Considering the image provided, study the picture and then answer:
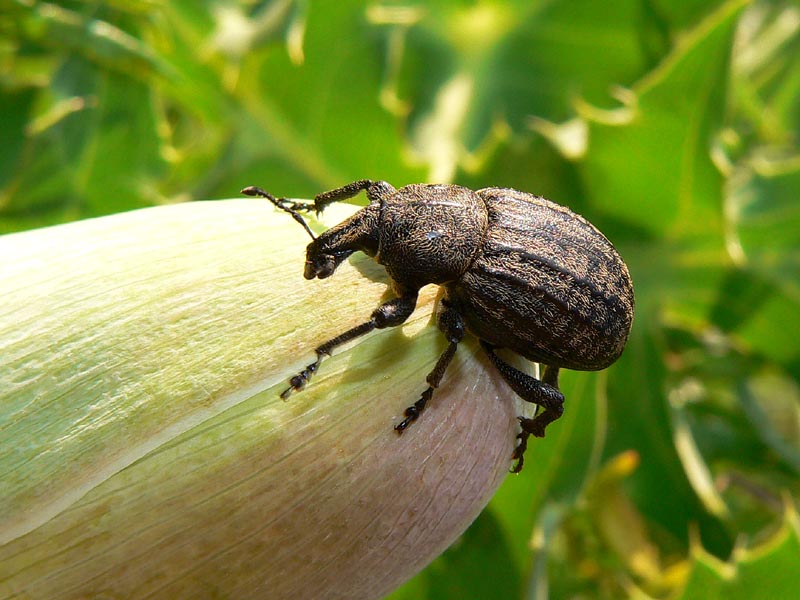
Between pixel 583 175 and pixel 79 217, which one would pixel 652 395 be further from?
pixel 79 217

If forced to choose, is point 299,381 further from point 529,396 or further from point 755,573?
point 755,573

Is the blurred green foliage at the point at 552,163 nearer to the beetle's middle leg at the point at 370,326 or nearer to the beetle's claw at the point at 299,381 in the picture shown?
the beetle's middle leg at the point at 370,326

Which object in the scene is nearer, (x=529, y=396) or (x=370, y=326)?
(x=370, y=326)

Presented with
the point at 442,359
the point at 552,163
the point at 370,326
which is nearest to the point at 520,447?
the point at 442,359

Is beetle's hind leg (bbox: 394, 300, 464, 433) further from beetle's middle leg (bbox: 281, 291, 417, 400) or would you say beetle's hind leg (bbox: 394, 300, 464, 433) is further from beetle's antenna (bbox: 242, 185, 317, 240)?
beetle's antenna (bbox: 242, 185, 317, 240)

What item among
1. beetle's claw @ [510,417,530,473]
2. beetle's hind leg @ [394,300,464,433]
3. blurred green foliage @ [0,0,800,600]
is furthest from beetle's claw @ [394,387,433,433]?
blurred green foliage @ [0,0,800,600]

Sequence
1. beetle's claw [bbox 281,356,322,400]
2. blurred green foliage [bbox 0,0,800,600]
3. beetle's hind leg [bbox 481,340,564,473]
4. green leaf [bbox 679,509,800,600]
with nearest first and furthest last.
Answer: beetle's claw [bbox 281,356,322,400] < beetle's hind leg [bbox 481,340,564,473] < green leaf [bbox 679,509,800,600] < blurred green foliage [bbox 0,0,800,600]

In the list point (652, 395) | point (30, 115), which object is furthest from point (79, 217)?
point (652, 395)
